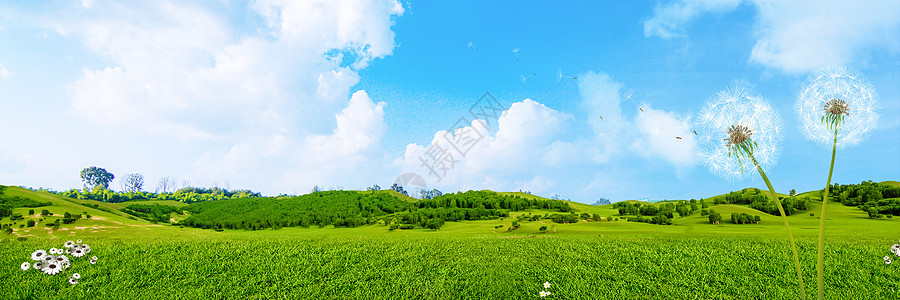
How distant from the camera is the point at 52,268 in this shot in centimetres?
859

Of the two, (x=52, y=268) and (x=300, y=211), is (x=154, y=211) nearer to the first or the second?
(x=300, y=211)

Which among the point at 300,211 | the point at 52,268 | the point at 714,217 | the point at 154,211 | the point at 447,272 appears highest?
the point at 714,217

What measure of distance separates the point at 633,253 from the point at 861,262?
5617mm

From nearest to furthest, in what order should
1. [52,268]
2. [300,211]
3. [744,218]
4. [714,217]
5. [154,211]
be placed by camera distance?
[52,268] < [744,218] < [714,217] < [154,211] < [300,211]

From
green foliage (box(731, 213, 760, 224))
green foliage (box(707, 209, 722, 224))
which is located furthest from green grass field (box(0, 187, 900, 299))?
green foliage (box(731, 213, 760, 224))

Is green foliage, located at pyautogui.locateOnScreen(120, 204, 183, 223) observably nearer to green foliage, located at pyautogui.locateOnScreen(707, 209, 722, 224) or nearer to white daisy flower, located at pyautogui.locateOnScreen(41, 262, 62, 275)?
white daisy flower, located at pyautogui.locateOnScreen(41, 262, 62, 275)

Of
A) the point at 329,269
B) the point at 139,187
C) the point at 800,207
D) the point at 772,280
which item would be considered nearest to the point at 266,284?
the point at 329,269

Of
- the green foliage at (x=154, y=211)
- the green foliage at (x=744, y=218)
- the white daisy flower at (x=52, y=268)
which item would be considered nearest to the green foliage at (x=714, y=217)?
the green foliage at (x=744, y=218)

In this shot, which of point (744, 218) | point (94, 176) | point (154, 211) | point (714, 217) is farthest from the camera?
point (94, 176)

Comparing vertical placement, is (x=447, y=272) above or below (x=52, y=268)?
below

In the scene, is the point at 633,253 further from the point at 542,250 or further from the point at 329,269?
the point at 329,269

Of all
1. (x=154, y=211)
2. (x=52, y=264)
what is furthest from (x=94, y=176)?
(x=52, y=264)

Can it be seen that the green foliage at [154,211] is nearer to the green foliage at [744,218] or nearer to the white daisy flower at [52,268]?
the white daisy flower at [52,268]

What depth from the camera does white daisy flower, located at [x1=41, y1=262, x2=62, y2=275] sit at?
27.7ft
